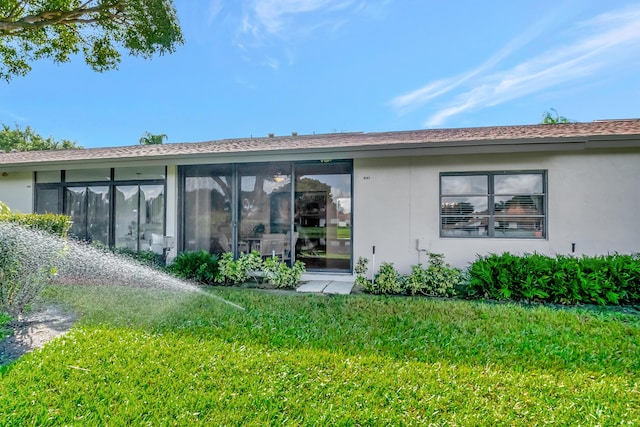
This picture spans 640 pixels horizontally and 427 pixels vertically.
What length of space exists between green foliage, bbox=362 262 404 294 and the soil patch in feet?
17.1

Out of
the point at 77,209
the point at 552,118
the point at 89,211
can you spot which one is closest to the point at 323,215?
the point at 89,211

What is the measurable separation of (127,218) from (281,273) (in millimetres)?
5541

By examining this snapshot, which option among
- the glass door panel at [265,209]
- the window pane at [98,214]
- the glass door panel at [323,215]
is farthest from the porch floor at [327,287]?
the window pane at [98,214]

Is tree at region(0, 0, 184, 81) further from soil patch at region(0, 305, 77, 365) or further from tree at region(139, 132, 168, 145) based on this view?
tree at region(139, 132, 168, 145)

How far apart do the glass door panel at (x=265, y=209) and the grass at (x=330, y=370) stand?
3544 millimetres

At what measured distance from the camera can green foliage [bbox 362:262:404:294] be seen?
6812 mm

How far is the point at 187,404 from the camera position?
104 inches

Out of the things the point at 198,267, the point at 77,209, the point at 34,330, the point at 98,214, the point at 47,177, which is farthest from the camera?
the point at 47,177

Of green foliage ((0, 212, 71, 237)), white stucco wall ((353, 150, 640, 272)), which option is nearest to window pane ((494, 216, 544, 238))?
white stucco wall ((353, 150, 640, 272))

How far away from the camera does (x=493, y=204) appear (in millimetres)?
7340

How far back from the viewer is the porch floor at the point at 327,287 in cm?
679

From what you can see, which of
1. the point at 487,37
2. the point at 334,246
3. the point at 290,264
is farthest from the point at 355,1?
the point at 290,264

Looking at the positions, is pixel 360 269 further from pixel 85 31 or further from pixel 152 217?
pixel 85 31

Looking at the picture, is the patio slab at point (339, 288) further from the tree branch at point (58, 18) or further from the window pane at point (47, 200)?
the tree branch at point (58, 18)
